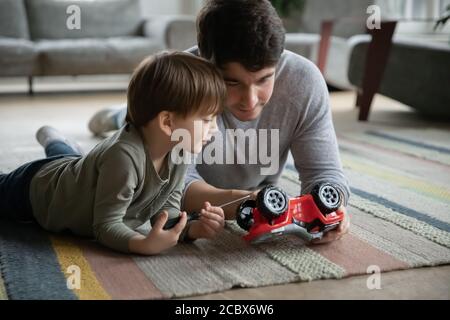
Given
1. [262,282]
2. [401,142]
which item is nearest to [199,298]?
[262,282]

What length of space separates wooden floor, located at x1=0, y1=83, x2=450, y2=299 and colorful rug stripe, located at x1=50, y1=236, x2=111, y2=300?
15 centimetres

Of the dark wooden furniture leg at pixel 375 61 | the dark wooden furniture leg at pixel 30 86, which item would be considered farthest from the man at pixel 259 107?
the dark wooden furniture leg at pixel 30 86

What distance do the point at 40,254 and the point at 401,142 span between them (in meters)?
1.53

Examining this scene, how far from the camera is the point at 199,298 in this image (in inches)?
33.1

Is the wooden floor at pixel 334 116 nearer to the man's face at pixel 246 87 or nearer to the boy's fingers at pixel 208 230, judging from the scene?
the boy's fingers at pixel 208 230

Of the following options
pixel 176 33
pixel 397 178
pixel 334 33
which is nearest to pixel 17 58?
pixel 176 33

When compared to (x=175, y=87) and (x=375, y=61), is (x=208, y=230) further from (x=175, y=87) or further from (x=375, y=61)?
(x=375, y=61)

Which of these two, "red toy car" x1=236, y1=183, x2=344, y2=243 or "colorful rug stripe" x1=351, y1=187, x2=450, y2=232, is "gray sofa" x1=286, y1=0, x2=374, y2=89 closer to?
"colorful rug stripe" x1=351, y1=187, x2=450, y2=232

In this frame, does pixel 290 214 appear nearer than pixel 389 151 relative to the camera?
Yes

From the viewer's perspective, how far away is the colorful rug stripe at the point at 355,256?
973 millimetres

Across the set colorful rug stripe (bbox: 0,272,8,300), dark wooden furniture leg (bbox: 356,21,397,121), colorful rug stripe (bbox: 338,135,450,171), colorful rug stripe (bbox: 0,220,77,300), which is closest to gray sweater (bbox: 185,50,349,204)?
colorful rug stripe (bbox: 0,220,77,300)

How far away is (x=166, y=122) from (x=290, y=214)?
0.25 metres

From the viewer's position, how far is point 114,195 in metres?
0.98
